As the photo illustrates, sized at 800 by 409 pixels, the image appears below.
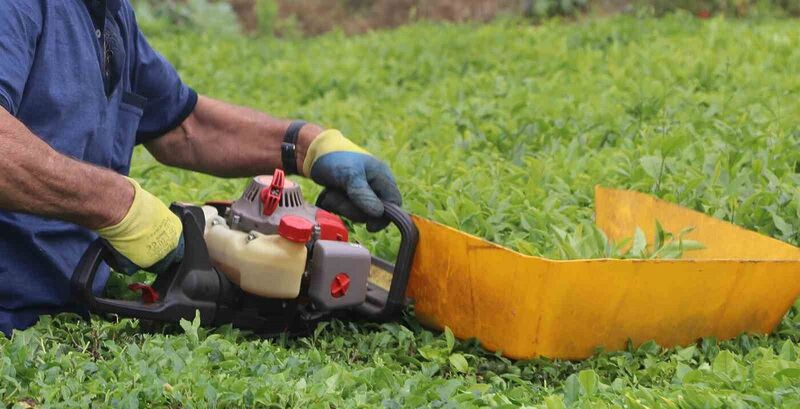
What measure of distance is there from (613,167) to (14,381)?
2.78 metres

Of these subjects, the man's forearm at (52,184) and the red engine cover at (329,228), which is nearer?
the man's forearm at (52,184)

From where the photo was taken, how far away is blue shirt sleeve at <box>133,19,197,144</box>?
3881 mm

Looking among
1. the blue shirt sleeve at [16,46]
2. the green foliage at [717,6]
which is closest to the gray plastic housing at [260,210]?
the blue shirt sleeve at [16,46]

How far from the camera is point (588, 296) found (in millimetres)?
3305

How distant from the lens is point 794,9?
36.9ft

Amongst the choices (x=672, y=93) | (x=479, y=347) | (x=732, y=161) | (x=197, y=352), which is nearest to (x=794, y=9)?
(x=672, y=93)

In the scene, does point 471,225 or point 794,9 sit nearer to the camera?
point 471,225

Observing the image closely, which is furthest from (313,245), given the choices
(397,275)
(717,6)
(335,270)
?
(717,6)

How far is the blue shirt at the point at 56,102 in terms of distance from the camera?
124 inches

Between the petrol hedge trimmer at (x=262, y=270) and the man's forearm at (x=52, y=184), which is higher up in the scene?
the man's forearm at (x=52, y=184)

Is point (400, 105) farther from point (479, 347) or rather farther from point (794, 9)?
point (794, 9)

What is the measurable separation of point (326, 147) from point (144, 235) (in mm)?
897

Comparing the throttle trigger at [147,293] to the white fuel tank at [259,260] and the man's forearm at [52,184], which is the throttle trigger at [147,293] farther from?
the man's forearm at [52,184]

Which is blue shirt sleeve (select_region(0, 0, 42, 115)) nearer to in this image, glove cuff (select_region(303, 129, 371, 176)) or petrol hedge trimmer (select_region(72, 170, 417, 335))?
petrol hedge trimmer (select_region(72, 170, 417, 335))
